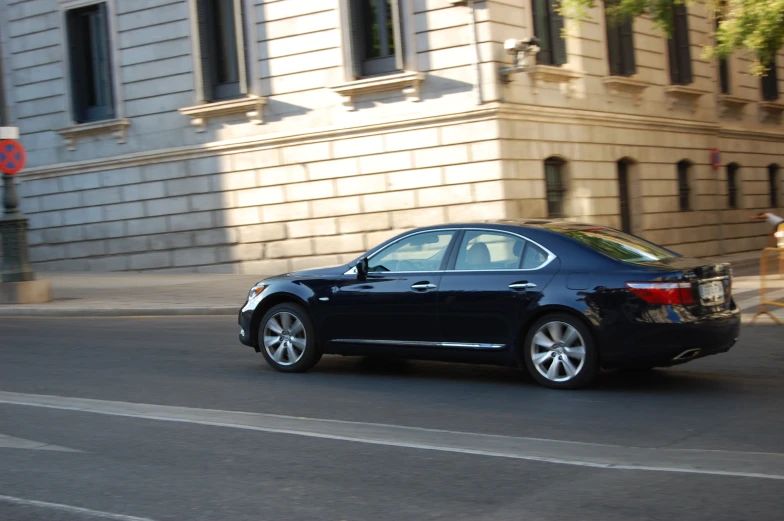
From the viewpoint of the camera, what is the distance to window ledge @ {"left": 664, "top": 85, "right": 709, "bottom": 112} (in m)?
→ 26.0

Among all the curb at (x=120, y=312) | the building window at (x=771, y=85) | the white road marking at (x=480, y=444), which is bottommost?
the white road marking at (x=480, y=444)

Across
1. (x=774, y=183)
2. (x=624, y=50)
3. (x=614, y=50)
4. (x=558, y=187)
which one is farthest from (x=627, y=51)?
(x=774, y=183)

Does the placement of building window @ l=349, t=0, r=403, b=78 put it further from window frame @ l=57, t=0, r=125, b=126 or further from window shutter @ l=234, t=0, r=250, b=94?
window frame @ l=57, t=0, r=125, b=126

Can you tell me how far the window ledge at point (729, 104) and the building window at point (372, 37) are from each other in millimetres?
11268

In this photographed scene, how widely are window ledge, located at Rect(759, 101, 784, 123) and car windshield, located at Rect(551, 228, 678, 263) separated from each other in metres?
24.2

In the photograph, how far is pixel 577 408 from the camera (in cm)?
764

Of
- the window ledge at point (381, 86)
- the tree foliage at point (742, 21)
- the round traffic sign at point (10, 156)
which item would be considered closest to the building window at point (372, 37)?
the window ledge at point (381, 86)

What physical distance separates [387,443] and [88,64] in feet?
70.7

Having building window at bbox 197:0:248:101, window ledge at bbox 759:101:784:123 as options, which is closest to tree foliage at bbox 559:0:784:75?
building window at bbox 197:0:248:101

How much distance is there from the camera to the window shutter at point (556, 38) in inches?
886

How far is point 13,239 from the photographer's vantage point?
18.5 m

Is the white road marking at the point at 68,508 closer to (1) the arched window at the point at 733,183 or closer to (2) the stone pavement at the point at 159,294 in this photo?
(2) the stone pavement at the point at 159,294

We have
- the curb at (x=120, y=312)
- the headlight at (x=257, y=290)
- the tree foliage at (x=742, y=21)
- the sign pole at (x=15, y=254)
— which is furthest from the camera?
the sign pole at (x=15, y=254)

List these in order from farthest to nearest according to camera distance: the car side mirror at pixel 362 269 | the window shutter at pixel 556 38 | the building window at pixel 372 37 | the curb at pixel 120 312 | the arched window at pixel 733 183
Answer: the arched window at pixel 733 183, the window shutter at pixel 556 38, the building window at pixel 372 37, the curb at pixel 120 312, the car side mirror at pixel 362 269
